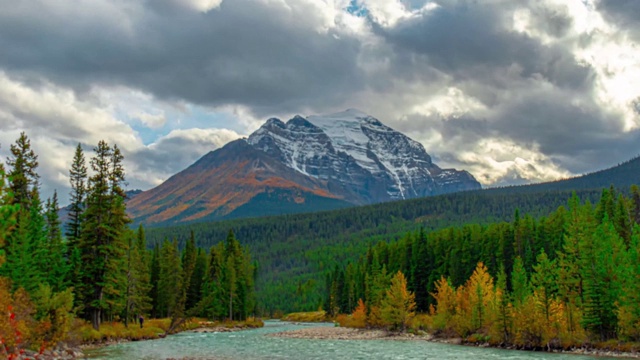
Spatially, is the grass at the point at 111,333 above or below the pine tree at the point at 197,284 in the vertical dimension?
below

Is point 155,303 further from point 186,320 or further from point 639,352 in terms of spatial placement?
point 639,352

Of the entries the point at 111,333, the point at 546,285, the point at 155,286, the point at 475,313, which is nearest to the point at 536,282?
the point at 546,285

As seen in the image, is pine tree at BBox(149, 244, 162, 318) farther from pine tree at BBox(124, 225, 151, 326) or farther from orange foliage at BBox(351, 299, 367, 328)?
orange foliage at BBox(351, 299, 367, 328)

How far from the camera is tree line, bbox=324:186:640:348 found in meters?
56.0

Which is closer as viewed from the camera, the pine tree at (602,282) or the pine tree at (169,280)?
the pine tree at (602,282)

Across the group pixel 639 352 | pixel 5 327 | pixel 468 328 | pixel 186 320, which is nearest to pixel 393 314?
pixel 468 328

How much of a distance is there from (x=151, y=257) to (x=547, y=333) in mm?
73344

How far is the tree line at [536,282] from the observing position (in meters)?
56.0

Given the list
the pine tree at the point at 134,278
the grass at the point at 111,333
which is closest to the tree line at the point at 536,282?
the grass at the point at 111,333

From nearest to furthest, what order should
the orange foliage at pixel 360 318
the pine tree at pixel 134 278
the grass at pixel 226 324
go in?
the pine tree at pixel 134 278, the grass at pixel 226 324, the orange foliage at pixel 360 318

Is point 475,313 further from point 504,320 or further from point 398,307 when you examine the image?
point 398,307

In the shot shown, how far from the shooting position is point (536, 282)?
6931 cm

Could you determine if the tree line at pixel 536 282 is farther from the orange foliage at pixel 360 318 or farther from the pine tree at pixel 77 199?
the pine tree at pixel 77 199

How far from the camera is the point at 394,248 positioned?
4875 inches
